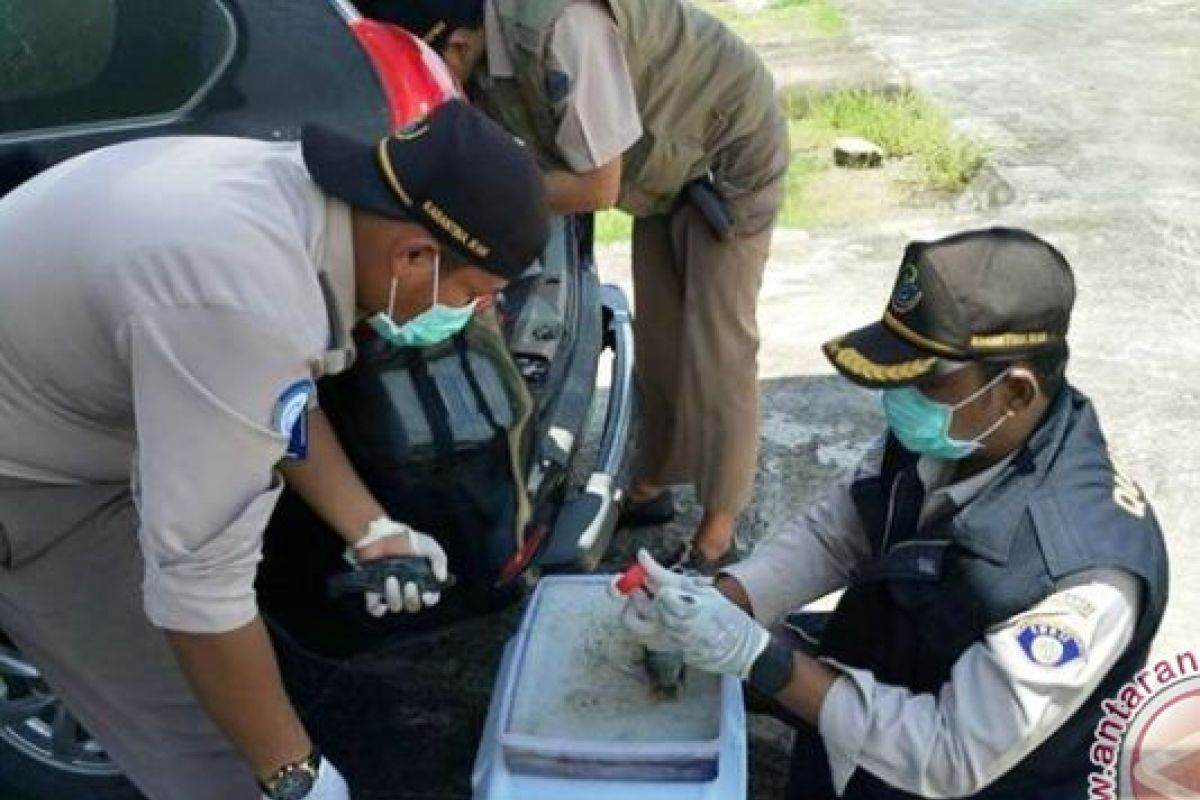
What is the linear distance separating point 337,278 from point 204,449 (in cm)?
29

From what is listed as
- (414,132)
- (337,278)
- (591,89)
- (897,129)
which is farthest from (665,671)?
(897,129)

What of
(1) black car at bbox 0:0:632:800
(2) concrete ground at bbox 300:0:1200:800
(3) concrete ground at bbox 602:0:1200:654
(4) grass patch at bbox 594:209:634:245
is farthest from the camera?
(4) grass patch at bbox 594:209:634:245

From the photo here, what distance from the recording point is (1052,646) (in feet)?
5.97

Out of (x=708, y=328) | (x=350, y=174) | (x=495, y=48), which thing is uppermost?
(x=350, y=174)

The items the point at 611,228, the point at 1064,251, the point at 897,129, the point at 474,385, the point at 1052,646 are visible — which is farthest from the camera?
the point at 897,129

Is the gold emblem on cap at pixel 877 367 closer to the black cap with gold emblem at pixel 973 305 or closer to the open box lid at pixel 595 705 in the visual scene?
the black cap with gold emblem at pixel 973 305

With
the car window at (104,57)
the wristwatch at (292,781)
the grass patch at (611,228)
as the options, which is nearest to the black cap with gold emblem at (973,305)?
the wristwatch at (292,781)

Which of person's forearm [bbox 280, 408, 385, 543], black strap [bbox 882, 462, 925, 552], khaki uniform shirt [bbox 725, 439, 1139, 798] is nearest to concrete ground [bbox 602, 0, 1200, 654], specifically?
black strap [bbox 882, 462, 925, 552]

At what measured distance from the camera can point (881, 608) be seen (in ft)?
6.91

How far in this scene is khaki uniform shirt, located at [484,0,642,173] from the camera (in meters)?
2.47

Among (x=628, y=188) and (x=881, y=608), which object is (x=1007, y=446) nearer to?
(x=881, y=608)

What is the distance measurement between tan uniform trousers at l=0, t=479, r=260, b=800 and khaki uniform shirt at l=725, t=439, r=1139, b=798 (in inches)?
36.6

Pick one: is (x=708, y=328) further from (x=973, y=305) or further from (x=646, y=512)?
(x=973, y=305)

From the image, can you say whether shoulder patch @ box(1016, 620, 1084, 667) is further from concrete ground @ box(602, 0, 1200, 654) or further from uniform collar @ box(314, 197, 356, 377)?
concrete ground @ box(602, 0, 1200, 654)
